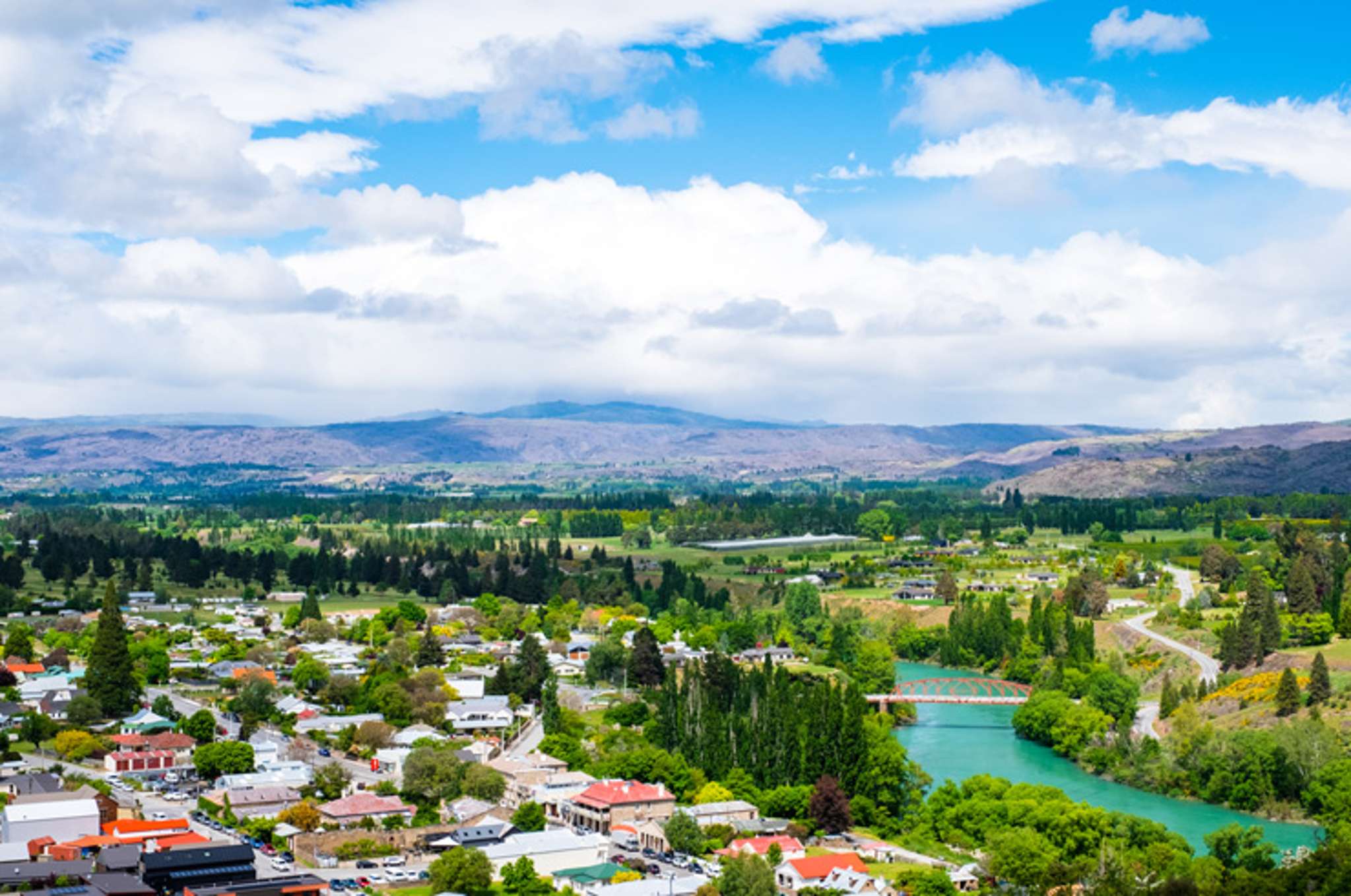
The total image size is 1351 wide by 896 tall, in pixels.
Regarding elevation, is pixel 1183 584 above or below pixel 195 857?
above

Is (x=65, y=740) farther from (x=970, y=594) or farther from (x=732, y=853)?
(x=970, y=594)

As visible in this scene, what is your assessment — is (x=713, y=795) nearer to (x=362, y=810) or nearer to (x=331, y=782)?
(x=362, y=810)

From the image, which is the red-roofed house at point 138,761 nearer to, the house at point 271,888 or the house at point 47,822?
the house at point 47,822

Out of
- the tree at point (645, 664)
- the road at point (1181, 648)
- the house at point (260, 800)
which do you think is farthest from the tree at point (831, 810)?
the road at point (1181, 648)

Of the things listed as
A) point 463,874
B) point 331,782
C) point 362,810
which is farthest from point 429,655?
point 463,874

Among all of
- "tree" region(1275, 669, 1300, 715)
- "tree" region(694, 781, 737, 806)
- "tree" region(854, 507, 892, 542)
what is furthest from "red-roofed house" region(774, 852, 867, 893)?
"tree" region(854, 507, 892, 542)

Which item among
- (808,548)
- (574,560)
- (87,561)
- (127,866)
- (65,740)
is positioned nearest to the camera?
(127,866)

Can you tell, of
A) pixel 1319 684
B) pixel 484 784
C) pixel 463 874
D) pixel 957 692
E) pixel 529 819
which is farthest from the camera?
pixel 957 692

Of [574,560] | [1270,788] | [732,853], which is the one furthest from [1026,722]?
[574,560]
